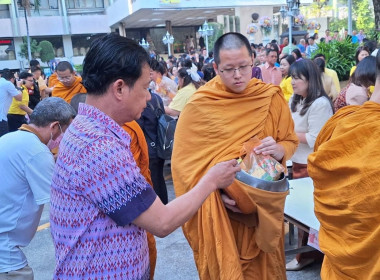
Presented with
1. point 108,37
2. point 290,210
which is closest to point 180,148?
point 290,210

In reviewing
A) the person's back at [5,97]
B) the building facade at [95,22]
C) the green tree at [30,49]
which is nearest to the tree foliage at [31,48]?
the green tree at [30,49]

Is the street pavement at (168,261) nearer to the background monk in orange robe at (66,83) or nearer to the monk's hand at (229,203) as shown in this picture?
the monk's hand at (229,203)

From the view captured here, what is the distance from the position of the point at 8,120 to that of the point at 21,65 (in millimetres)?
28654

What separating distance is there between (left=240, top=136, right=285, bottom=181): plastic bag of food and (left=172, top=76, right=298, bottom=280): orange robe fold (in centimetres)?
12

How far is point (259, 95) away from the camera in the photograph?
2381mm

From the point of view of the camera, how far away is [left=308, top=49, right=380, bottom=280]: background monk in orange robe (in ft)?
4.52

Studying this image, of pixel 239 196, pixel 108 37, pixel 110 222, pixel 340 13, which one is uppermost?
pixel 340 13

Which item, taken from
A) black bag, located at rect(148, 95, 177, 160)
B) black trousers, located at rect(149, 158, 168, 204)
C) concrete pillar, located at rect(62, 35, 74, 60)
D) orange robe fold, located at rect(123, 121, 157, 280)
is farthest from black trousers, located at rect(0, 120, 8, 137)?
concrete pillar, located at rect(62, 35, 74, 60)

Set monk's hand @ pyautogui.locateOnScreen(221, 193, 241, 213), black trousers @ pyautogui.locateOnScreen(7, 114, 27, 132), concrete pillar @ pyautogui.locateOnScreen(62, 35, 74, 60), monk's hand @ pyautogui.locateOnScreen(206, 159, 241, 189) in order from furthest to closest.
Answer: concrete pillar @ pyautogui.locateOnScreen(62, 35, 74, 60) → black trousers @ pyautogui.locateOnScreen(7, 114, 27, 132) → monk's hand @ pyautogui.locateOnScreen(221, 193, 241, 213) → monk's hand @ pyautogui.locateOnScreen(206, 159, 241, 189)

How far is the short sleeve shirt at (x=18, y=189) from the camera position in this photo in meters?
2.10

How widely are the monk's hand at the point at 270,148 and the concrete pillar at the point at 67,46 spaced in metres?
36.8

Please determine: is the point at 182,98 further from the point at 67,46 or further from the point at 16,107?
the point at 67,46

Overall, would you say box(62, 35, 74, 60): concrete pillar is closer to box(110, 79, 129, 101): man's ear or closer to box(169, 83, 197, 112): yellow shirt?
box(169, 83, 197, 112): yellow shirt

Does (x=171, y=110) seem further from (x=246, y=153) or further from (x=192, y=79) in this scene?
(x=246, y=153)
